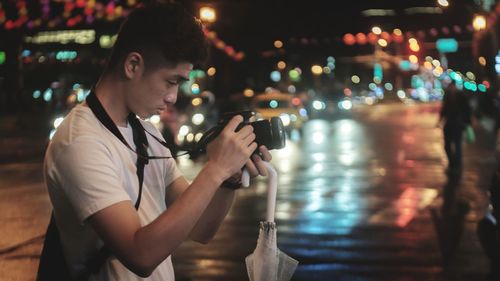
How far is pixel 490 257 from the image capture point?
698 centimetres

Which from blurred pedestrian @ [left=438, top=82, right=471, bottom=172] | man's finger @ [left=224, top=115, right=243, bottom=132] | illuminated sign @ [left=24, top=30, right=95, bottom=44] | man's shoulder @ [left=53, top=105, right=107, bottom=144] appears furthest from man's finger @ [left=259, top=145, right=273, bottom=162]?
illuminated sign @ [left=24, top=30, right=95, bottom=44]

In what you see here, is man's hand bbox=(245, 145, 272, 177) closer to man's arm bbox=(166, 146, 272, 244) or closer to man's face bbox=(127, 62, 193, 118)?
man's arm bbox=(166, 146, 272, 244)

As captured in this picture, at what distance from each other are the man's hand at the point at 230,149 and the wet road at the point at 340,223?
4320 millimetres

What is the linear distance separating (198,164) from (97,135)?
1348cm

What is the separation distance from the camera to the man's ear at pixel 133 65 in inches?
80.1

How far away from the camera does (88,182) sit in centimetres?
188

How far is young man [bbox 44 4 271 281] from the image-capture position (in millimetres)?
1869

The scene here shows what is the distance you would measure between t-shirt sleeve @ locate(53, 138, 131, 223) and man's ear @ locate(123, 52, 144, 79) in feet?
0.81

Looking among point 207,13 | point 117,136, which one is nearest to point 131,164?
point 117,136

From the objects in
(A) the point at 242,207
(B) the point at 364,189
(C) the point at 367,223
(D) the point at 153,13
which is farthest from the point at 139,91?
(B) the point at 364,189

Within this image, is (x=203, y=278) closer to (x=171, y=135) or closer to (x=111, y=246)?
(x=111, y=246)

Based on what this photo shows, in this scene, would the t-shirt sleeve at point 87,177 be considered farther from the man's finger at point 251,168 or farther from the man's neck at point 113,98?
the man's finger at point 251,168

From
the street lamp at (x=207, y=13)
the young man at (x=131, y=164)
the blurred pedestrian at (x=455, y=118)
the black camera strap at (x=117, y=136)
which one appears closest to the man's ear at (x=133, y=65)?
the young man at (x=131, y=164)

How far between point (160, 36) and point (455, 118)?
13.0 metres
